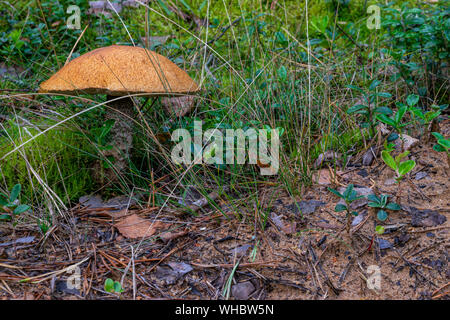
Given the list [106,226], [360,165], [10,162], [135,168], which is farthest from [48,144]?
[360,165]

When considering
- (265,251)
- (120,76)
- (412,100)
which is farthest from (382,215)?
(120,76)

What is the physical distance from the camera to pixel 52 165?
2.28 m

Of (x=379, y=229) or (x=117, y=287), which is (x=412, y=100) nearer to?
(x=379, y=229)

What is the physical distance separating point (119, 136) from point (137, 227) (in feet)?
1.96

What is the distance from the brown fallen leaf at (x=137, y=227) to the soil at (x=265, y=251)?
0.07ft

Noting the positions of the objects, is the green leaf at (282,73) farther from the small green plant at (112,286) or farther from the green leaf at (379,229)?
the small green plant at (112,286)

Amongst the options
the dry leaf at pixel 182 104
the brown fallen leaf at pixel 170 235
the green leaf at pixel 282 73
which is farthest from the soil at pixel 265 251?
the dry leaf at pixel 182 104

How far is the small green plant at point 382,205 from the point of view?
1710 mm

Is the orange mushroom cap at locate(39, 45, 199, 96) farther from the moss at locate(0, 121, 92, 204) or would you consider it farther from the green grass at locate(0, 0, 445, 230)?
the moss at locate(0, 121, 92, 204)

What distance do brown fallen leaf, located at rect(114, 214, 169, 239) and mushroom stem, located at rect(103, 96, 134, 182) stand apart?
347 mm

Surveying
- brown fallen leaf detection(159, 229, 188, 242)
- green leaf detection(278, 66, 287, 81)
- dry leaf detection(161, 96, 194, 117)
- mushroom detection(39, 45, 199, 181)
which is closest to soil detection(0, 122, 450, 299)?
brown fallen leaf detection(159, 229, 188, 242)

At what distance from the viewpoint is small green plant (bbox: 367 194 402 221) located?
171 centimetres

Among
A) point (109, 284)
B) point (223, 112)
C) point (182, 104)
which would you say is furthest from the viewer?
point (182, 104)
